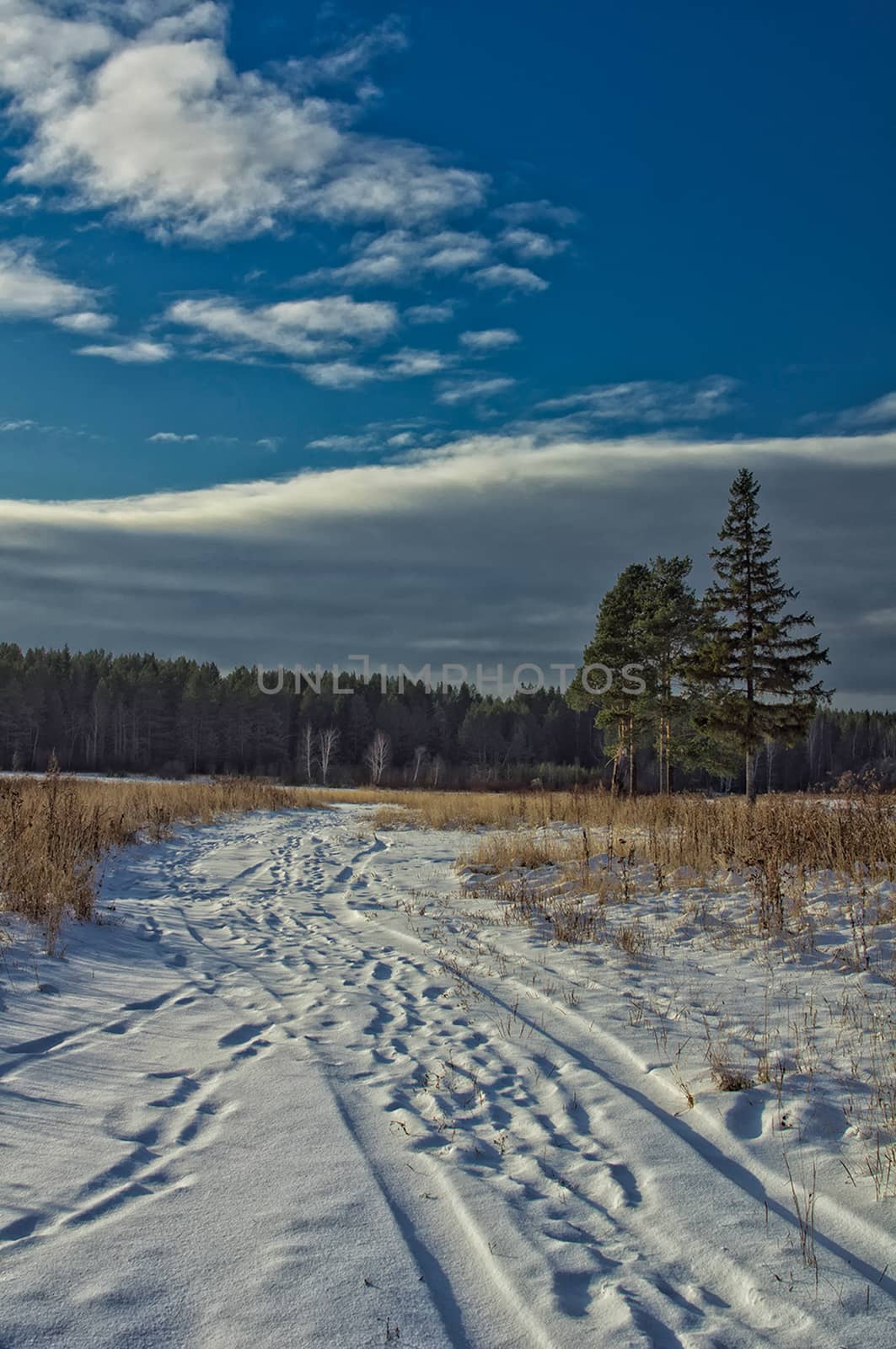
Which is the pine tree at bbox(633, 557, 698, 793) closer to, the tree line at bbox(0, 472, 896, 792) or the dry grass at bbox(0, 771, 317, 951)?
the tree line at bbox(0, 472, 896, 792)

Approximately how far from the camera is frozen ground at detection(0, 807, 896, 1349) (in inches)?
96.3

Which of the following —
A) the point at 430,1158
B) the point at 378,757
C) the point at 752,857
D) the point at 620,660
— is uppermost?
the point at 620,660

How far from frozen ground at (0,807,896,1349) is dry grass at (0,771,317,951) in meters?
0.96

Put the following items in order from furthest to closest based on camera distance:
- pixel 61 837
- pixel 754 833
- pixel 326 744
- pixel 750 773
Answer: pixel 326 744
pixel 750 773
pixel 754 833
pixel 61 837

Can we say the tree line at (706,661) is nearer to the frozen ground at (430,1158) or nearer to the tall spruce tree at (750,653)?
the tall spruce tree at (750,653)

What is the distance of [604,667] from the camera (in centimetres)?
3181

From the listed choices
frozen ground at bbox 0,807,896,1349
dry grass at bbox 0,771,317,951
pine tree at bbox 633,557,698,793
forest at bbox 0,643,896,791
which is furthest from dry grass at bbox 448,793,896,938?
forest at bbox 0,643,896,791

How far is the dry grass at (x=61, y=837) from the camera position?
24.5 feet

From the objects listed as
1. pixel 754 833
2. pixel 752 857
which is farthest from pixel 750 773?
pixel 752 857

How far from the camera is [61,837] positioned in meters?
10.1

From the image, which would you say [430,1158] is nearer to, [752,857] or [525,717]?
[752,857]

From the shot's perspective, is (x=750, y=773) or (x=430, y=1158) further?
(x=750, y=773)

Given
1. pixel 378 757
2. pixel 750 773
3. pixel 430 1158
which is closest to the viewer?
pixel 430 1158

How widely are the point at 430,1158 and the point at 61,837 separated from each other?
8173mm
